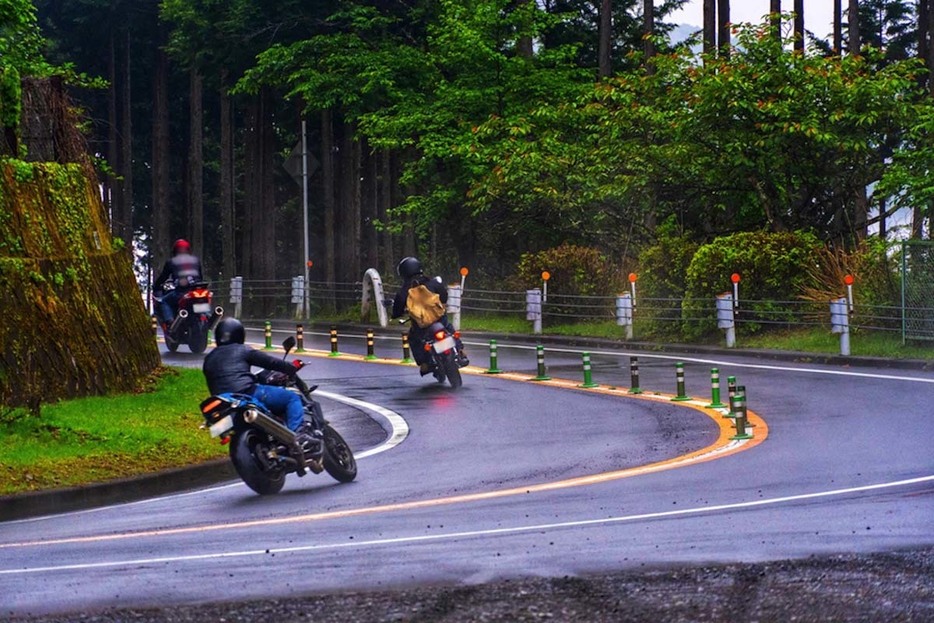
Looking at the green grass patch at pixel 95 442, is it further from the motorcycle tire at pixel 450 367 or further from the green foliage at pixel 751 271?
the green foliage at pixel 751 271

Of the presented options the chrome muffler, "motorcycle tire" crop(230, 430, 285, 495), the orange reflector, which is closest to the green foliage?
the chrome muffler

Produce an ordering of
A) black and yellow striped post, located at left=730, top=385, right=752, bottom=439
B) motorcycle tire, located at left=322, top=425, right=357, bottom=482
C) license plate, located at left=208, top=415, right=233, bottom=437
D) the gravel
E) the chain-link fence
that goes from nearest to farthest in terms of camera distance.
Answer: the gravel
license plate, located at left=208, top=415, right=233, bottom=437
motorcycle tire, located at left=322, top=425, right=357, bottom=482
black and yellow striped post, located at left=730, top=385, right=752, bottom=439
the chain-link fence

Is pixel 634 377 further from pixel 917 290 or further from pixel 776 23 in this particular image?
pixel 776 23

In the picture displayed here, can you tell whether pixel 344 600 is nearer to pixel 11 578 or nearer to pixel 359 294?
pixel 11 578

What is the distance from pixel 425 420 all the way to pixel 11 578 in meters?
11.0

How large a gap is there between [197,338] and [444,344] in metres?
7.50

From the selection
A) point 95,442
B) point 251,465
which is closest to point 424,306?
point 95,442

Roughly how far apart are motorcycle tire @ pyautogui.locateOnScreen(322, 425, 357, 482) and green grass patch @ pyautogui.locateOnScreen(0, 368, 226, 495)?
2.05 meters

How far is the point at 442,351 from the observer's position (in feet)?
79.6

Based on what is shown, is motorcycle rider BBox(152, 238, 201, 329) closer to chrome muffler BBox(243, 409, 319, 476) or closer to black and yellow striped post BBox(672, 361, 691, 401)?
black and yellow striped post BBox(672, 361, 691, 401)

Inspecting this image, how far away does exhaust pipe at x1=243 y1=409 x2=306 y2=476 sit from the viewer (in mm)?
13656

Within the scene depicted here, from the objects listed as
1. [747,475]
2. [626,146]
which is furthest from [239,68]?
[747,475]

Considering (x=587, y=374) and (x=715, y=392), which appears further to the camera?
(x=587, y=374)

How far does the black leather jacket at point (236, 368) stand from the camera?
1436 centimetres
